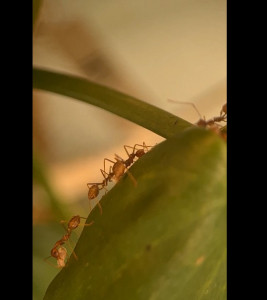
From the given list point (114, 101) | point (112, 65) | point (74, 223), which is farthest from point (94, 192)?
point (112, 65)

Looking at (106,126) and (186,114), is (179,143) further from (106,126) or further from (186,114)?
(106,126)

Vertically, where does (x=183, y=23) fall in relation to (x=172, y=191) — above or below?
above

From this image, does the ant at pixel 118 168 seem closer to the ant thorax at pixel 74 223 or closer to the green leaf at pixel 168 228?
the ant thorax at pixel 74 223
